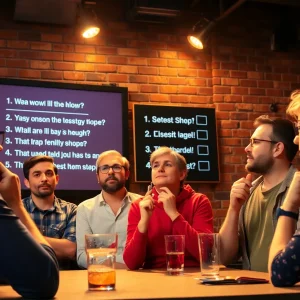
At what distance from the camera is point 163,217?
2.71 m

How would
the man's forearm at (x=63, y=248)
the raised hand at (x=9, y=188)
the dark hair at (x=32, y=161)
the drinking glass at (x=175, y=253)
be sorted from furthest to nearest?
the dark hair at (x=32, y=161) → the man's forearm at (x=63, y=248) → the drinking glass at (x=175, y=253) → the raised hand at (x=9, y=188)

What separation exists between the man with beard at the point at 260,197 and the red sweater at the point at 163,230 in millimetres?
155

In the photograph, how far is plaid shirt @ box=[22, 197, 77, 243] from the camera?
3771 mm

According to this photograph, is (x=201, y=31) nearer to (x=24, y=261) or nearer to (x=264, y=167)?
(x=264, y=167)

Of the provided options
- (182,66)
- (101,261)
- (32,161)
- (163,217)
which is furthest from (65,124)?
(101,261)

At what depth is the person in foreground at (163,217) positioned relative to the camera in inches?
98.2

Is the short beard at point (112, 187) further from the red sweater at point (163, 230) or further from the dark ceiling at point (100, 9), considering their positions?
the dark ceiling at point (100, 9)

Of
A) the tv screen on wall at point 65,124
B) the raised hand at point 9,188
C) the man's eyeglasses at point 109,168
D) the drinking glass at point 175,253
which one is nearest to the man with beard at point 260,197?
the drinking glass at point 175,253

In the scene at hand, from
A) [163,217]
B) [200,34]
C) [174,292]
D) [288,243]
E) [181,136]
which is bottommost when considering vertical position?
[174,292]

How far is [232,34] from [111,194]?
2.21 m

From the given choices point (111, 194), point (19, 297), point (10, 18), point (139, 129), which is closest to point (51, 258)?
point (19, 297)

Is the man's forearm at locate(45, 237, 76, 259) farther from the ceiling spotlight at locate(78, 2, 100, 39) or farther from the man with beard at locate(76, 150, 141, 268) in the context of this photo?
the ceiling spotlight at locate(78, 2, 100, 39)

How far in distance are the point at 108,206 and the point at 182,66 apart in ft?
5.83

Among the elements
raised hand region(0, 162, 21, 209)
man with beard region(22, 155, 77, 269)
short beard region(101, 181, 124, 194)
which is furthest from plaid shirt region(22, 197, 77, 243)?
raised hand region(0, 162, 21, 209)
